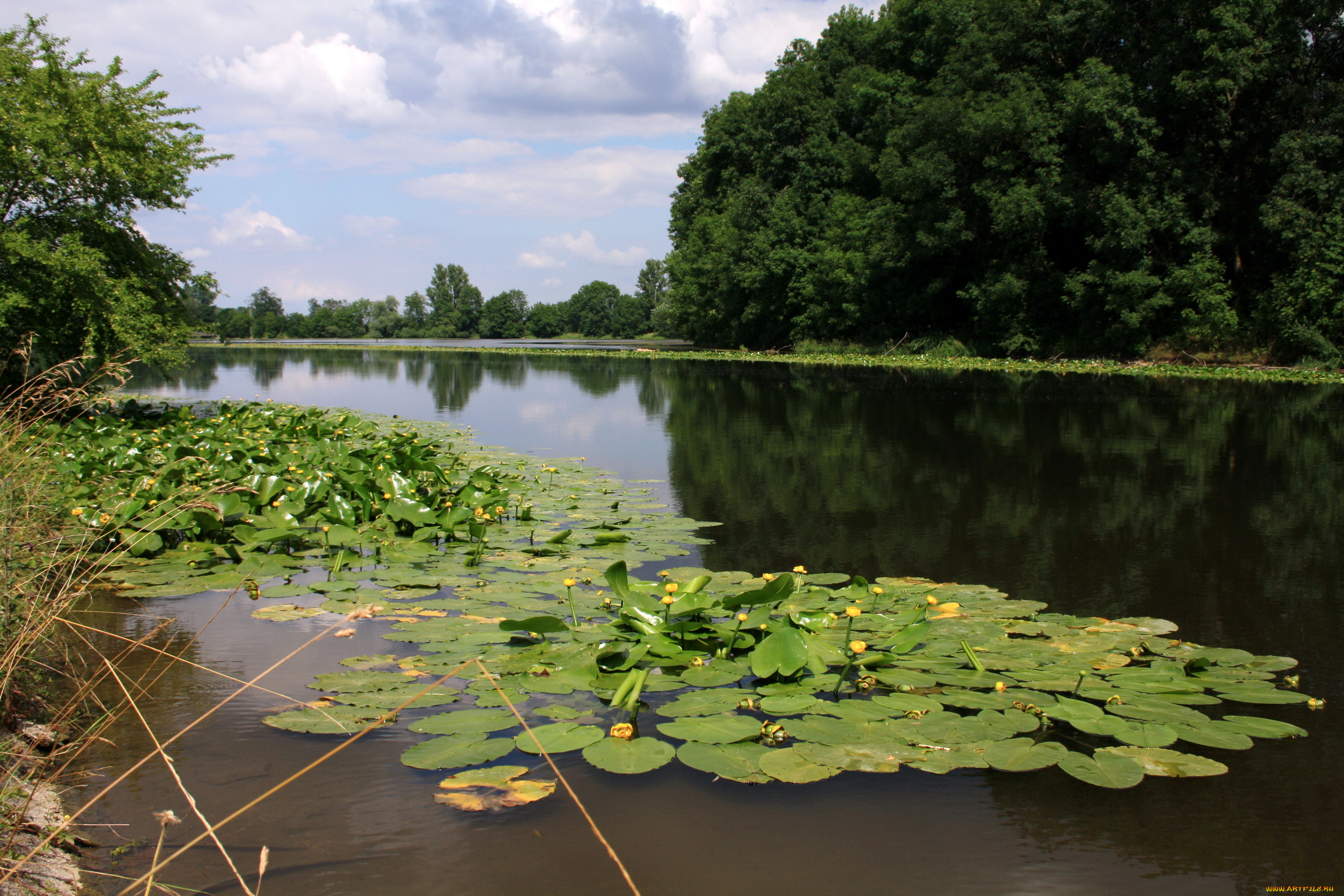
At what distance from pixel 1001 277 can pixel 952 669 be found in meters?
29.8

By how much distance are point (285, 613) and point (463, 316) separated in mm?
144570

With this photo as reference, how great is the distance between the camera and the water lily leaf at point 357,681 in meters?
3.66

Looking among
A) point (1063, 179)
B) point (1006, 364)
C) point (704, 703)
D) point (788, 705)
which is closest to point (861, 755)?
point (788, 705)

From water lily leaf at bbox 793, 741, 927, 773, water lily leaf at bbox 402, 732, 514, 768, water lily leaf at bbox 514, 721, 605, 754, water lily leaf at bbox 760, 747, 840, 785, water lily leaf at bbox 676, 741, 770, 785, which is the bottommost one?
water lily leaf at bbox 402, 732, 514, 768

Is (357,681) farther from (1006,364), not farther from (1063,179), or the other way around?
(1063,179)

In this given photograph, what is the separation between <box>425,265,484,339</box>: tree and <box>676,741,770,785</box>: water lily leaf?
144381 mm

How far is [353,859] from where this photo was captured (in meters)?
2.54

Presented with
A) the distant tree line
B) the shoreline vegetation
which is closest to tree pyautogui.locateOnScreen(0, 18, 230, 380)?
the shoreline vegetation

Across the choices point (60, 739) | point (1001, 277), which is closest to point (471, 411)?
point (60, 739)

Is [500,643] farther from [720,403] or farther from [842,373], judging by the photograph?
[842,373]

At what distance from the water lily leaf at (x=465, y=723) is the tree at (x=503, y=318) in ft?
446

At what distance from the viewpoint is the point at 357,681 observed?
147 inches

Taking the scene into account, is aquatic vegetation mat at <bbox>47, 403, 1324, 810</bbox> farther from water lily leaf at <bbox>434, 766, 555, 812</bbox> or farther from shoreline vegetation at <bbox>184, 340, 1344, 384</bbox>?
shoreline vegetation at <bbox>184, 340, 1344, 384</bbox>

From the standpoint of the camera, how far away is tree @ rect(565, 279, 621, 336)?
137m
